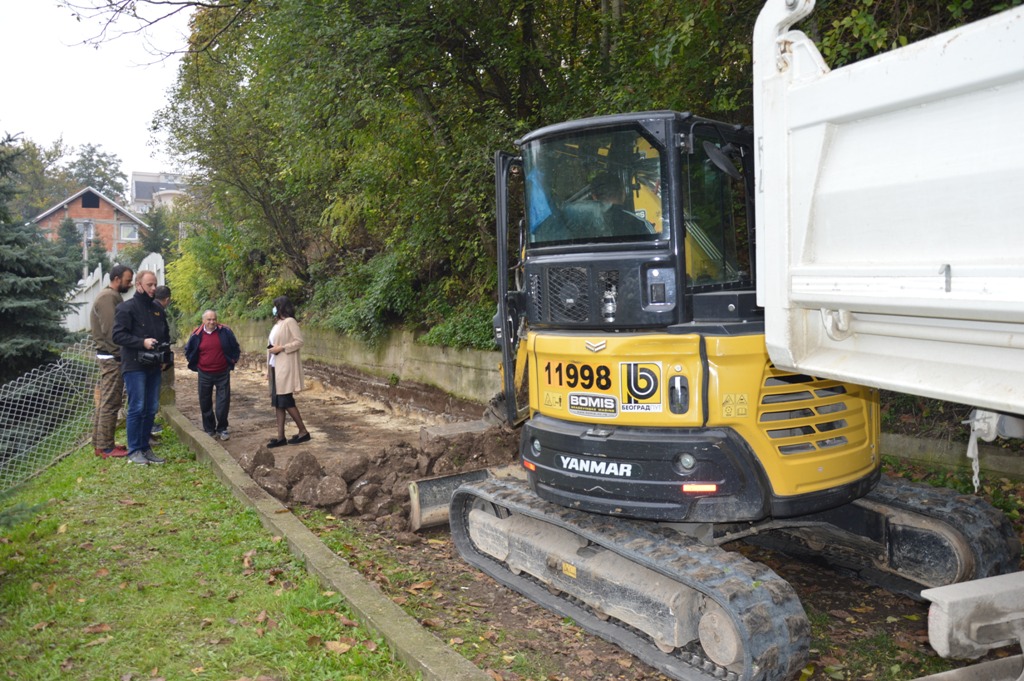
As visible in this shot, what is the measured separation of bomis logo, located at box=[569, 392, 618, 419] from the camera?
4.70m

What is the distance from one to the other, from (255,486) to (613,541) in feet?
12.7

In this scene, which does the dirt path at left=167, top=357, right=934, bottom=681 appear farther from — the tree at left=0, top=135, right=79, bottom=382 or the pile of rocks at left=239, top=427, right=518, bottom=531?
the tree at left=0, top=135, right=79, bottom=382

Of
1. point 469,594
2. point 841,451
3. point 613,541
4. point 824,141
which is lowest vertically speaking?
point 469,594

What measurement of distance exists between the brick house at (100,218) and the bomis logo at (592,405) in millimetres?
69446

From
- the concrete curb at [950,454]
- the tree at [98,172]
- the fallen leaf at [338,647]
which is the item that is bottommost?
the fallen leaf at [338,647]

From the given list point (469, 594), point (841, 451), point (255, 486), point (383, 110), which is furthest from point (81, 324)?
point (841, 451)

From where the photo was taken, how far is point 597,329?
15.7 feet

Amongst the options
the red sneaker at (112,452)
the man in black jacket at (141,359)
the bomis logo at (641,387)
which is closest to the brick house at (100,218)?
the red sneaker at (112,452)

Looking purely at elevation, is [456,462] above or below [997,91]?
below

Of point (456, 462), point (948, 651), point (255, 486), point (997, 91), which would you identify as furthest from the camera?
point (456, 462)

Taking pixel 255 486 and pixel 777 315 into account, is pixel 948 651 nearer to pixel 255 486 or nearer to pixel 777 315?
pixel 777 315

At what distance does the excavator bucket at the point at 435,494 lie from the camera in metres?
6.72

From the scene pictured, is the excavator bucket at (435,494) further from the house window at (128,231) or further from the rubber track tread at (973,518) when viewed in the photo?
the house window at (128,231)

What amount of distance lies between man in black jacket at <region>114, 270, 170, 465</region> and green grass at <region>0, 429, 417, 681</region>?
4.64ft
